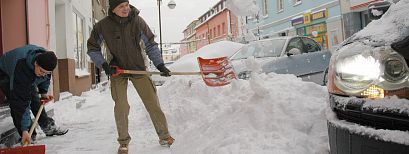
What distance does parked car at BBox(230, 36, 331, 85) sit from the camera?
22.0 ft

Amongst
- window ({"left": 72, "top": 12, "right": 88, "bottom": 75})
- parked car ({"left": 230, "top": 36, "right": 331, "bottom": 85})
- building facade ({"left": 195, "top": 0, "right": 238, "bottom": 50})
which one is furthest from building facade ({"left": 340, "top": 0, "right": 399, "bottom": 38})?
building facade ({"left": 195, "top": 0, "right": 238, "bottom": 50})

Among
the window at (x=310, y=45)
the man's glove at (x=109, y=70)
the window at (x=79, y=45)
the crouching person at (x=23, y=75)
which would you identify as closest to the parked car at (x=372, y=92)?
the man's glove at (x=109, y=70)

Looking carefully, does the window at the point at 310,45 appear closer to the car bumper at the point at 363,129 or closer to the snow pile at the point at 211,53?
the snow pile at the point at 211,53

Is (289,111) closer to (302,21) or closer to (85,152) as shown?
(85,152)

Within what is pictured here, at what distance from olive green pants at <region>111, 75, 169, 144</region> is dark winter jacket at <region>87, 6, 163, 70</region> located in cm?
15

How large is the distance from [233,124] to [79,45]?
30.8 feet

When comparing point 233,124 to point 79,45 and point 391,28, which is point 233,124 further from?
point 79,45

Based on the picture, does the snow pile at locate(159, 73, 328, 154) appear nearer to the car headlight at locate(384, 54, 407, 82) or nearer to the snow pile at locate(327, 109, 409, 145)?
the snow pile at locate(327, 109, 409, 145)

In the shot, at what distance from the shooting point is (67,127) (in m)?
5.43

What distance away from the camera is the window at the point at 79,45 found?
1102 cm

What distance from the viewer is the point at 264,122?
3.25 metres

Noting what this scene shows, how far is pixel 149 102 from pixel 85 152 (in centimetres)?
87

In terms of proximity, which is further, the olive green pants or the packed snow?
the olive green pants

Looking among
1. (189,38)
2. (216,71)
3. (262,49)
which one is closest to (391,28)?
(216,71)
